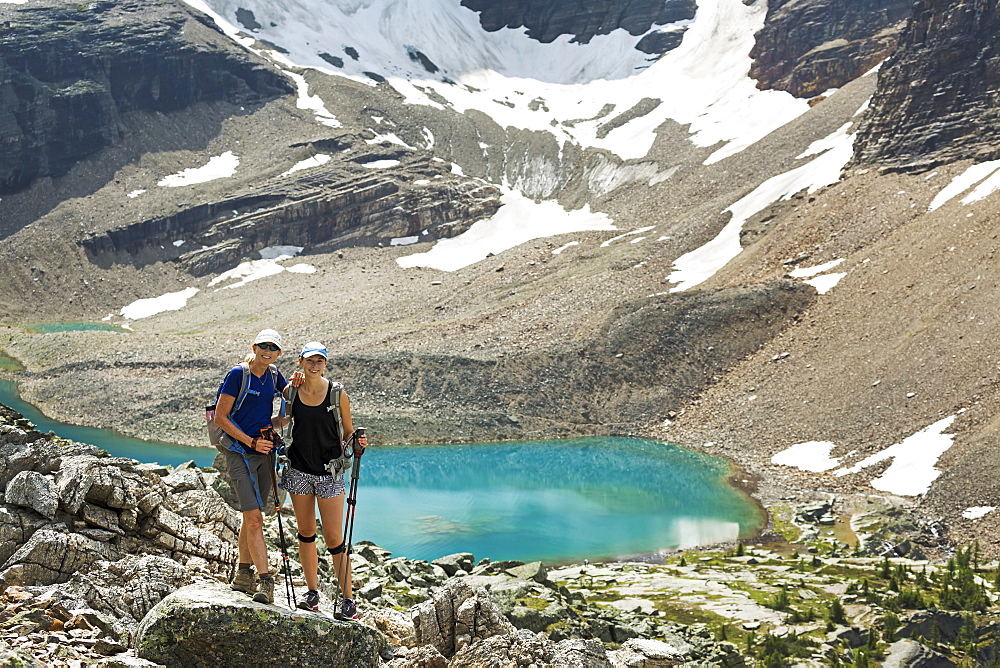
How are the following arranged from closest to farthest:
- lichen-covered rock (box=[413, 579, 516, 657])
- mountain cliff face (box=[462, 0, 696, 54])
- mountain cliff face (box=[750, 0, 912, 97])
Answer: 1. lichen-covered rock (box=[413, 579, 516, 657])
2. mountain cliff face (box=[750, 0, 912, 97])
3. mountain cliff face (box=[462, 0, 696, 54])

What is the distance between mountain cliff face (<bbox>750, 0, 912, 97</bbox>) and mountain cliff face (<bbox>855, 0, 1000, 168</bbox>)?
4194 cm

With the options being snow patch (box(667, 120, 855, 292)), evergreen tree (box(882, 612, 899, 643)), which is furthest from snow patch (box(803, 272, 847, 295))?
evergreen tree (box(882, 612, 899, 643))

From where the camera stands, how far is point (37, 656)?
7359mm

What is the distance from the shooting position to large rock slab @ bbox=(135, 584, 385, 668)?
25.2ft

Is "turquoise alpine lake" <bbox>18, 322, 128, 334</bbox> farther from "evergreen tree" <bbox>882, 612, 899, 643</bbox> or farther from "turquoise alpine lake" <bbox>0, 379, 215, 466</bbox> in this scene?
"evergreen tree" <bbox>882, 612, 899, 643</bbox>

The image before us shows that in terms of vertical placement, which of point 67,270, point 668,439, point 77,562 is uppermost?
point 77,562

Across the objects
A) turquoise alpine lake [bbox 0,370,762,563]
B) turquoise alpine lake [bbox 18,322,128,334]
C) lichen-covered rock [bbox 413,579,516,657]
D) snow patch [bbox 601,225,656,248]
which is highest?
lichen-covered rock [bbox 413,579,516,657]

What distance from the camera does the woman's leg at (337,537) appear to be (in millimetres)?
9477

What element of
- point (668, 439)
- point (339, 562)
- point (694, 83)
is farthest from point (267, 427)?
point (694, 83)

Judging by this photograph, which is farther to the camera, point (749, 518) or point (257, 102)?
point (257, 102)

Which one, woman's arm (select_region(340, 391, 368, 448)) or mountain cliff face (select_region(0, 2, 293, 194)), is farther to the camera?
mountain cliff face (select_region(0, 2, 293, 194))

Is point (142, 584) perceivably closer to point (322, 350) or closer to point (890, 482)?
point (322, 350)

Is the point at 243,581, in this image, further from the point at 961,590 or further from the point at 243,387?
the point at 961,590

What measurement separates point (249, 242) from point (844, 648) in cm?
8672
